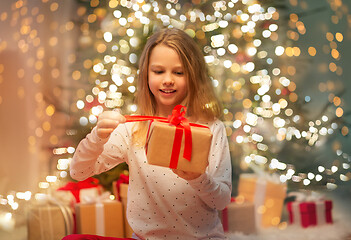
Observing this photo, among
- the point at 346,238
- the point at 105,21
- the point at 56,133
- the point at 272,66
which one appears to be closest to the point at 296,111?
the point at 272,66

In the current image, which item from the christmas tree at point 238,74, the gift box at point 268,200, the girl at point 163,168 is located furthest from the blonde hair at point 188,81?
the gift box at point 268,200

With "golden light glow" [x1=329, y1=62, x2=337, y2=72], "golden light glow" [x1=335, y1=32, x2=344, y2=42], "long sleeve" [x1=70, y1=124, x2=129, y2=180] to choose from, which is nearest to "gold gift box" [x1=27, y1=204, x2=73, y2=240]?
"long sleeve" [x1=70, y1=124, x2=129, y2=180]

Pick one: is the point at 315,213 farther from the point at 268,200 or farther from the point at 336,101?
the point at 336,101

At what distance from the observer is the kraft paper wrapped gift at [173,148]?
112cm

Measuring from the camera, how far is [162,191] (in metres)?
1.36

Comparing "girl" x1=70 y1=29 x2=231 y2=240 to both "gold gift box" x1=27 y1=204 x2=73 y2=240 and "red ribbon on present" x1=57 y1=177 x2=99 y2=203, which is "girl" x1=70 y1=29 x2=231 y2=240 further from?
"red ribbon on present" x1=57 y1=177 x2=99 y2=203

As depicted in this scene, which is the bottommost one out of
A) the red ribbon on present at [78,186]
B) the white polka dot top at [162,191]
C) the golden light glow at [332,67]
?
the red ribbon on present at [78,186]

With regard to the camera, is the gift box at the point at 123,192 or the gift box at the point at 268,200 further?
the gift box at the point at 268,200

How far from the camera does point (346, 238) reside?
2219 millimetres

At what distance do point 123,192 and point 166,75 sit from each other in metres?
0.85

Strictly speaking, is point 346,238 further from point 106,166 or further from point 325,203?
point 106,166

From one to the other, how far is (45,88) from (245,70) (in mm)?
1482

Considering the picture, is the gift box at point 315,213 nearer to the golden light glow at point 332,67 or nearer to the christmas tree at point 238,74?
the christmas tree at point 238,74

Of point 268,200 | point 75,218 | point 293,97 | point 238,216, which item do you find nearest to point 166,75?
point 75,218
